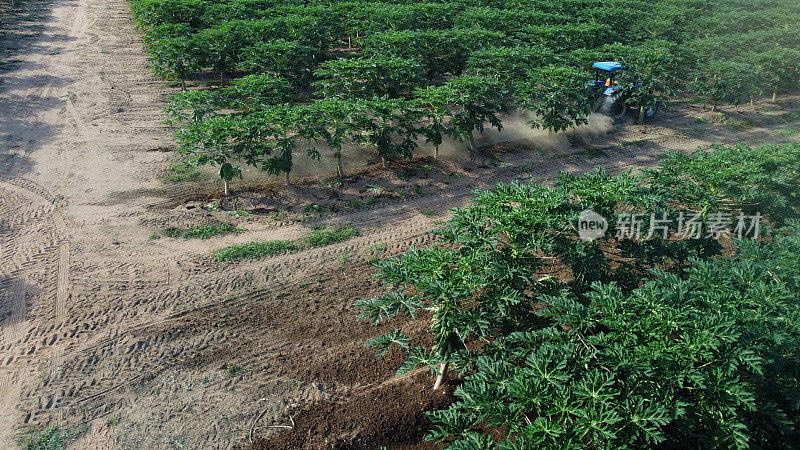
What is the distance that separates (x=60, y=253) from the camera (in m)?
9.52

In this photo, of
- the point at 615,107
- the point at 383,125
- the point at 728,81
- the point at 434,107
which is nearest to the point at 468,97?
the point at 434,107

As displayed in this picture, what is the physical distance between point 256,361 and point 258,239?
10.4 ft

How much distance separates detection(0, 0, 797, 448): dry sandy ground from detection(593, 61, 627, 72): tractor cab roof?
332 centimetres

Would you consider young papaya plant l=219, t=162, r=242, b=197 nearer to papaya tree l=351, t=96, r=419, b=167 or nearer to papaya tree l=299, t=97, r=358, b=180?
papaya tree l=299, t=97, r=358, b=180

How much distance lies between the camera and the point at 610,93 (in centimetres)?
1711

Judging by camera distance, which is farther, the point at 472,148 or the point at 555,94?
the point at 472,148

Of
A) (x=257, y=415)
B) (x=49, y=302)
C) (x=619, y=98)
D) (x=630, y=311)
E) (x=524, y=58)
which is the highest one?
(x=524, y=58)

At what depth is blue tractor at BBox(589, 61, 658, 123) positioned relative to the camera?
17016 millimetres

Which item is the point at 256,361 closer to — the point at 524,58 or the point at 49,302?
the point at 49,302

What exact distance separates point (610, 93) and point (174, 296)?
14.4 metres

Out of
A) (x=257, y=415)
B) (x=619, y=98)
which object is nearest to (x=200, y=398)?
(x=257, y=415)

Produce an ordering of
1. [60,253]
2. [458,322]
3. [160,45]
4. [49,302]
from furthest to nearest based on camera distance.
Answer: [160,45] < [60,253] < [49,302] < [458,322]

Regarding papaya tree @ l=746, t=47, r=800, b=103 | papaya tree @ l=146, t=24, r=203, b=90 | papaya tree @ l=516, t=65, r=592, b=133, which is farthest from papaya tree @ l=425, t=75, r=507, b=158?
papaya tree @ l=746, t=47, r=800, b=103

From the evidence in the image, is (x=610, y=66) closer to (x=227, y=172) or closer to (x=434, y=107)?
(x=434, y=107)
